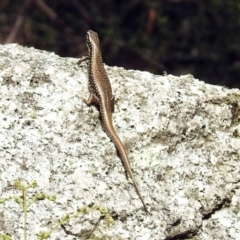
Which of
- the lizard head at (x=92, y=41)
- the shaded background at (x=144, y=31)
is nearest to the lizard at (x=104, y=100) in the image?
the lizard head at (x=92, y=41)

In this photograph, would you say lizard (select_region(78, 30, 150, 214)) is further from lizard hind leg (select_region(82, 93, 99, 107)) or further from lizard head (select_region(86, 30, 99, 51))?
lizard head (select_region(86, 30, 99, 51))

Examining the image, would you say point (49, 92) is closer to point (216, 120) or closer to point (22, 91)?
point (22, 91)

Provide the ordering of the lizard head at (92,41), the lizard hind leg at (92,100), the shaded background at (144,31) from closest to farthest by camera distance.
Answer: the lizard hind leg at (92,100)
the lizard head at (92,41)
the shaded background at (144,31)

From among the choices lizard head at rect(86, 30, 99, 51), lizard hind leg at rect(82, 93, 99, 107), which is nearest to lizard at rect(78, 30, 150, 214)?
lizard hind leg at rect(82, 93, 99, 107)

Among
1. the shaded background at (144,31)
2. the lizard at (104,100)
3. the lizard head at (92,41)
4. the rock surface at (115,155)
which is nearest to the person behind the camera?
the rock surface at (115,155)

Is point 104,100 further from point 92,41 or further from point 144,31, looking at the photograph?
point 144,31

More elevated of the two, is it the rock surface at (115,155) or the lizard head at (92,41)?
the lizard head at (92,41)

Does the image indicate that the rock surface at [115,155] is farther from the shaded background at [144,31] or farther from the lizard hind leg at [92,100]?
the shaded background at [144,31]

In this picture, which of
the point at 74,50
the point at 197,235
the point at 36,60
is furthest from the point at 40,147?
the point at 74,50
